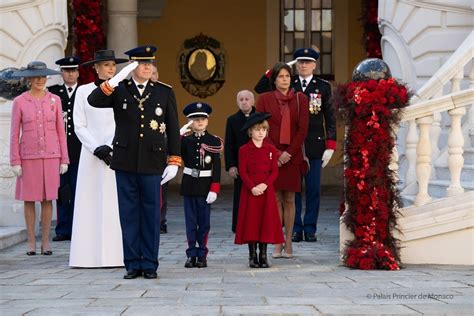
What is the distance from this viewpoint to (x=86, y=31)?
16.5 meters

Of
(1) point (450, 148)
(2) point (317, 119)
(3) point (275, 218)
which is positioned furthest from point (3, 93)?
(1) point (450, 148)

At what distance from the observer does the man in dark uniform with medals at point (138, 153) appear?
8484 millimetres

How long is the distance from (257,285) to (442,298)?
1426mm

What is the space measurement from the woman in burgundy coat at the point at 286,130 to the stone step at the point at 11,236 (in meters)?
2.96

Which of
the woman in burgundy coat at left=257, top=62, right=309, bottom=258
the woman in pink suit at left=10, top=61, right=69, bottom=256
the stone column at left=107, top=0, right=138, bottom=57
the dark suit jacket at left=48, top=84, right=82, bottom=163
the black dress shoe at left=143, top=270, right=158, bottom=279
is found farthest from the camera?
the stone column at left=107, top=0, right=138, bottom=57

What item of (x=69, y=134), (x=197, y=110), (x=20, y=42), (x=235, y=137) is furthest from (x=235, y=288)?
(x=20, y=42)

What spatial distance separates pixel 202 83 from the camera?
21.7 m

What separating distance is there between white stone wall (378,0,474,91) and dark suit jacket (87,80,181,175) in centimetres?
583

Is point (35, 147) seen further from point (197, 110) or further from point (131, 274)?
point (131, 274)

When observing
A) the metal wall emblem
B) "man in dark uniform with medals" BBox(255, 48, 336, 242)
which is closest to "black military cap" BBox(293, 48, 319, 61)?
"man in dark uniform with medals" BBox(255, 48, 336, 242)

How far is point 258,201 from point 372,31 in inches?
269

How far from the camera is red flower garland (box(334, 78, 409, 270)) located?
9023 mm

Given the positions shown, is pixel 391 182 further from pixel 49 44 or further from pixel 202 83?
pixel 202 83

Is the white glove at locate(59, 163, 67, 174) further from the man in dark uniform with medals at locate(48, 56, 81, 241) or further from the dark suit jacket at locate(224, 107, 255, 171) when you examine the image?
the dark suit jacket at locate(224, 107, 255, 171)
